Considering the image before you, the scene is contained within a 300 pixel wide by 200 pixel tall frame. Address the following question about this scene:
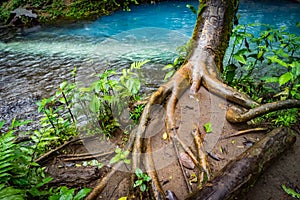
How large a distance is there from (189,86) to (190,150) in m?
1.17

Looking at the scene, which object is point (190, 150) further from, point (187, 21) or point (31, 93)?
point (187, 21)

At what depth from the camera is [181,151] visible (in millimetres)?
2766

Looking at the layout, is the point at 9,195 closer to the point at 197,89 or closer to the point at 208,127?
the point at 208,127

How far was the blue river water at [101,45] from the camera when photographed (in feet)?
20.7

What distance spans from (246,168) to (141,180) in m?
0.99

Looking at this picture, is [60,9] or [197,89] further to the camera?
[60,9]

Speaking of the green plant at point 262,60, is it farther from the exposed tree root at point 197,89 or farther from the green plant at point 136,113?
the green plant at point 136,113

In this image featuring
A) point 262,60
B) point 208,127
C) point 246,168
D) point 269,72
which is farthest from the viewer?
point 269,72

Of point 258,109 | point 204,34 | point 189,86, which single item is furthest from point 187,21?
point 258,109

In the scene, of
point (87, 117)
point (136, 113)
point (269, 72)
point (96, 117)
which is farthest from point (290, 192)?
point (269, 72)

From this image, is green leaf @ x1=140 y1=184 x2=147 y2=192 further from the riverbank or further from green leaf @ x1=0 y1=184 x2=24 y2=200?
the riverbank

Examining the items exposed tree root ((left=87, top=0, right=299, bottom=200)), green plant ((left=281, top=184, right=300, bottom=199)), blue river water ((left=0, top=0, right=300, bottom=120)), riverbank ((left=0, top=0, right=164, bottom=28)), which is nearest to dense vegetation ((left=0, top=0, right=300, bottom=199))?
exposed tree root ((left=87, top=0, right=299, bottom=200))

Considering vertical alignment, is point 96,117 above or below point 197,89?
below

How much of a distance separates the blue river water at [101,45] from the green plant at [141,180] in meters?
3.40
